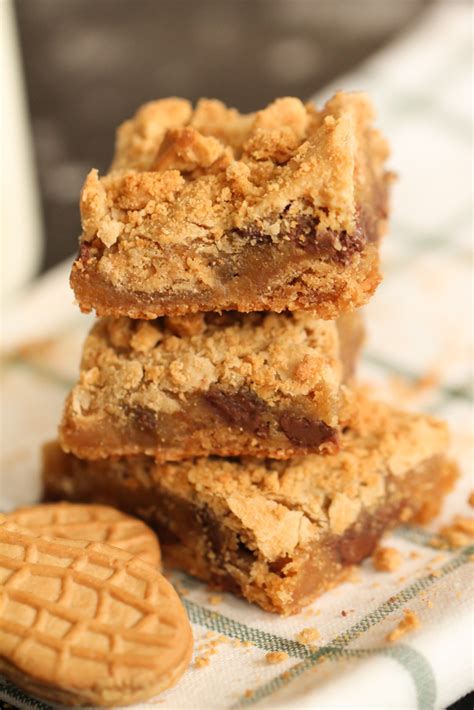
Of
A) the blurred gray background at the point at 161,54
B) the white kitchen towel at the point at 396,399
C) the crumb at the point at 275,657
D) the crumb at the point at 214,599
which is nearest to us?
the white kitchen towel at the point at 396,399

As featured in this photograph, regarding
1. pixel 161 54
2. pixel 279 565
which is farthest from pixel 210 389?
pixel 161 54

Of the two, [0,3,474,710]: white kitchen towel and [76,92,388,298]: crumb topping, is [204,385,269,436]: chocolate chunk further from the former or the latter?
[0,3,474,710]: white kitchen towel

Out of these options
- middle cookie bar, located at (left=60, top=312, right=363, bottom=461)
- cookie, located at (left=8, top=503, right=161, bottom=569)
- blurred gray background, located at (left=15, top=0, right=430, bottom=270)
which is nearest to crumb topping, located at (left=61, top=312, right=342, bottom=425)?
middle cookie bar, located at (left=60, top=312, right=363, bottom=461)

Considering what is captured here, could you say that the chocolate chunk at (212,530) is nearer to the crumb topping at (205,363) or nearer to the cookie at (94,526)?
the cookie at (94,526)

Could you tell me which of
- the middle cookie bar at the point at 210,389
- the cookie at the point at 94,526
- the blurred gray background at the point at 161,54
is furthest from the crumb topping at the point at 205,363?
the blurred gray background at the point at 161,54

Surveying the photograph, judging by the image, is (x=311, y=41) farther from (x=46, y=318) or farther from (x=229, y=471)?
(x=229, y=471)

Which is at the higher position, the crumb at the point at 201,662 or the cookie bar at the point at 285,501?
the cookie bar at the point at 285,501

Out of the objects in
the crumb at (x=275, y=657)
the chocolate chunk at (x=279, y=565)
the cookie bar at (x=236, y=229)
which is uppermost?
the cookie bar at (x=236, y=229)

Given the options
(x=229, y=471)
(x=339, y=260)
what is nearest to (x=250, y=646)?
(x=229, y=471)
